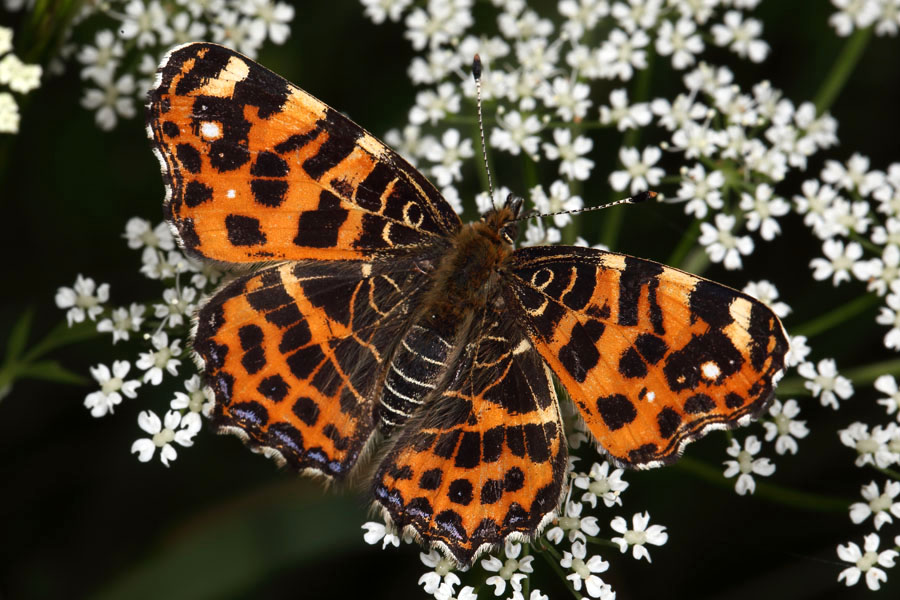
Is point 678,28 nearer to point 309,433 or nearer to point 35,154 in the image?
point 309,433

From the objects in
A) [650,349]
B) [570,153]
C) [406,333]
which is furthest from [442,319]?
[570,153]

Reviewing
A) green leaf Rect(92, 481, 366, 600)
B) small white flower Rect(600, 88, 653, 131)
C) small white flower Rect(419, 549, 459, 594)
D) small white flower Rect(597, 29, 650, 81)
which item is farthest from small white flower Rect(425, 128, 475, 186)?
small white flower Rect(419, 549, 459, 594)

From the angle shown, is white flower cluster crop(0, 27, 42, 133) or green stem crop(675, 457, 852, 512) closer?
white flower cluster crop(0, 27, 42, 133)

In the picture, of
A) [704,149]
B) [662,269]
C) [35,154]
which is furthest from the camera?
[35,154]

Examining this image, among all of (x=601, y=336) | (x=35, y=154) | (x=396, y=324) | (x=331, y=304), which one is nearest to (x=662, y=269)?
(x=601, y=336)

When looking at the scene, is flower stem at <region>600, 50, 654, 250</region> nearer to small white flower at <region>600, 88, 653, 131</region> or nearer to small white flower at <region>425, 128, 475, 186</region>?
small white flower at <region>600, 88, 653, 131</region>

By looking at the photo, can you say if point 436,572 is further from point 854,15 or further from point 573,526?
point 854,15
